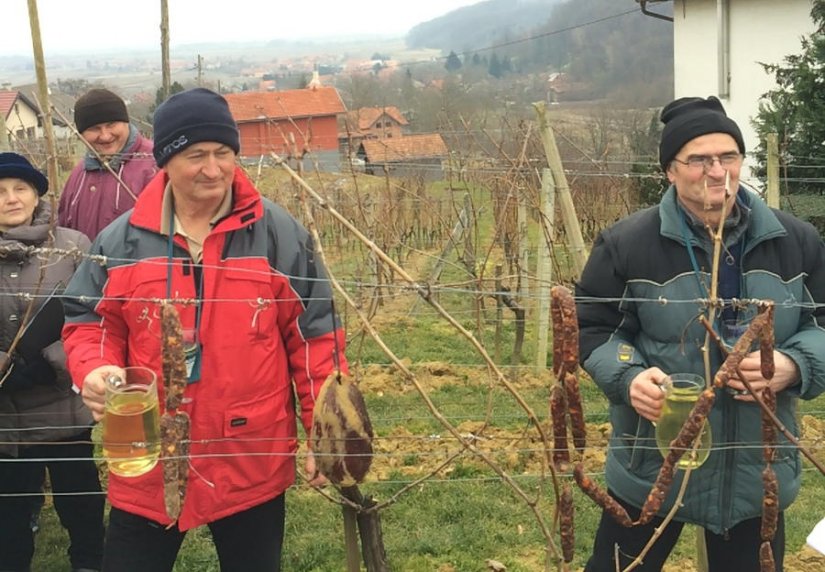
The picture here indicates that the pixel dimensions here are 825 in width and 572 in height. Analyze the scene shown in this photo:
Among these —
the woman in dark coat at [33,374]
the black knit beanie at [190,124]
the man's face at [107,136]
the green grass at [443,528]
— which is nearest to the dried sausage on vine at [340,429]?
the black knit beanie at [190,124]

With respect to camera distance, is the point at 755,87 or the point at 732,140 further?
the point at 755,87

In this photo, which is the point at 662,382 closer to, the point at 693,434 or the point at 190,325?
the point at 693,434

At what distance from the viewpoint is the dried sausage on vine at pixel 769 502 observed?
1.74 m

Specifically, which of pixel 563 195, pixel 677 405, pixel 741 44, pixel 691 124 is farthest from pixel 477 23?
pixel 677 405

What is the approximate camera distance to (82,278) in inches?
82.1

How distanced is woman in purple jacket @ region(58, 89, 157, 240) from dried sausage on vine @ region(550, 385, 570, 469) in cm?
243

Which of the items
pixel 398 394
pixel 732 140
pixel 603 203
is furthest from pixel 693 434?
pixel 603 203

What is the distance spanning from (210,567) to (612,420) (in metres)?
2.01

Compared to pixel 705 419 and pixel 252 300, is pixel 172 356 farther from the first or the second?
pixel 705 419

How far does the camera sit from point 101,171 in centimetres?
365

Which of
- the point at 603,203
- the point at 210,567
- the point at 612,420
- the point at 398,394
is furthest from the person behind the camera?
the point at 603,203

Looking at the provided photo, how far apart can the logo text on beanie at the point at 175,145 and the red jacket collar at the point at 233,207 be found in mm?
110

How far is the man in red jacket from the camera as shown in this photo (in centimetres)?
199

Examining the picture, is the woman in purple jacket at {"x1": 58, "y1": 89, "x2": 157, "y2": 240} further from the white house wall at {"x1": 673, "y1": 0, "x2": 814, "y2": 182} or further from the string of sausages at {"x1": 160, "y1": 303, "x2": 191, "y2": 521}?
the white house wall at {"x1": 673, "y1": 0, "x2": 814, "y2": 182}
